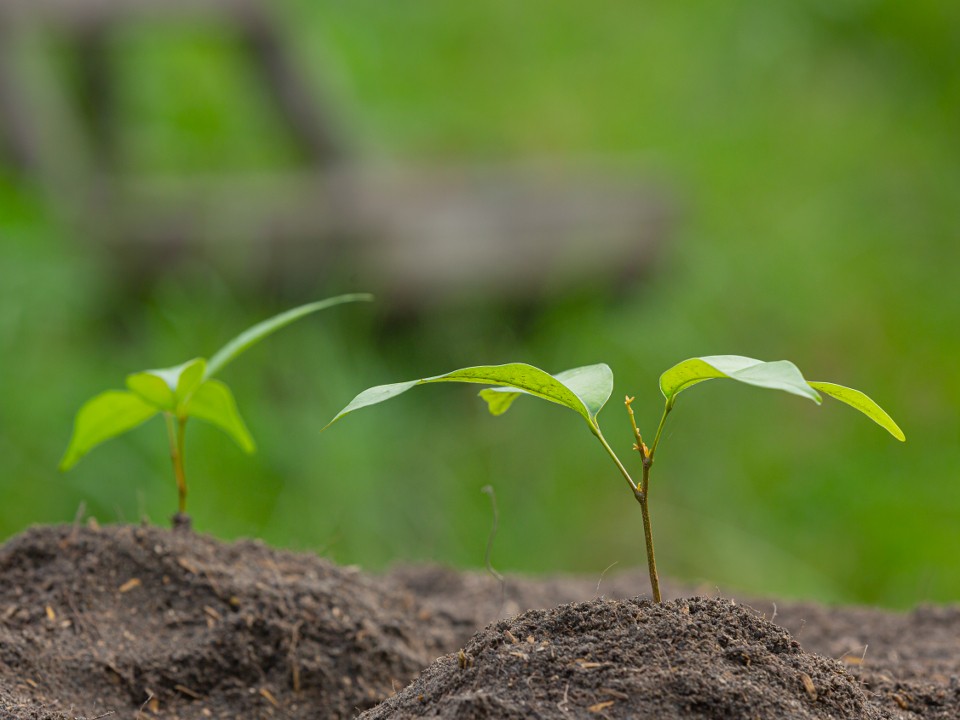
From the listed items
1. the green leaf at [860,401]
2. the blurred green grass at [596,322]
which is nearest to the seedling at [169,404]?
the blurred green grass at [596,322]

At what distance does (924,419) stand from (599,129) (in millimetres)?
1857

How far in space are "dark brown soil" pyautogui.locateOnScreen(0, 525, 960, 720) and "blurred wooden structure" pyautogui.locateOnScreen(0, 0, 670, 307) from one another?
6.12ft

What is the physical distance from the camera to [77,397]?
2555mm

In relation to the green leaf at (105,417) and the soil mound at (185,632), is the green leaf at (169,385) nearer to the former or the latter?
the green leaf at (105,417)

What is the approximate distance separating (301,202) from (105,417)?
2137 millimetres

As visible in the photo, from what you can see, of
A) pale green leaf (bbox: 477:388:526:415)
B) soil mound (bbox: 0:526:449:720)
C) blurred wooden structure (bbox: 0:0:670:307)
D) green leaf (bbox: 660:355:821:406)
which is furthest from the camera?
blurred wooden structure (bbox: 0:0:670:307)

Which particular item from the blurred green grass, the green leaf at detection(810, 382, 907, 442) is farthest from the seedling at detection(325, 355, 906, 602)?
the blurred green grass

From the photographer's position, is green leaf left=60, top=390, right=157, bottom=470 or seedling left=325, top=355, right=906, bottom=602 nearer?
seedling left=325, top=355, right=906, bottom=602

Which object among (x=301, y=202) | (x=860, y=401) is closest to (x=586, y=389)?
(x=860, y=401)

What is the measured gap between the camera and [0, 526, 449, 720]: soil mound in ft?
3.11

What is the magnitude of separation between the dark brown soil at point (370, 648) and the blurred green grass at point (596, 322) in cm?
20

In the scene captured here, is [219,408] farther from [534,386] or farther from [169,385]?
[534,386]

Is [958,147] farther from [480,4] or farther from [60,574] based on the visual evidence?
[60,574]

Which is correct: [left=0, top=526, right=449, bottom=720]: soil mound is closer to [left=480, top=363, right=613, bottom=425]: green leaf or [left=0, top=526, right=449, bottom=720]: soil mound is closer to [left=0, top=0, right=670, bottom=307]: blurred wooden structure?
[left=480, top=363, right=613, bottom=425]: green leaf
